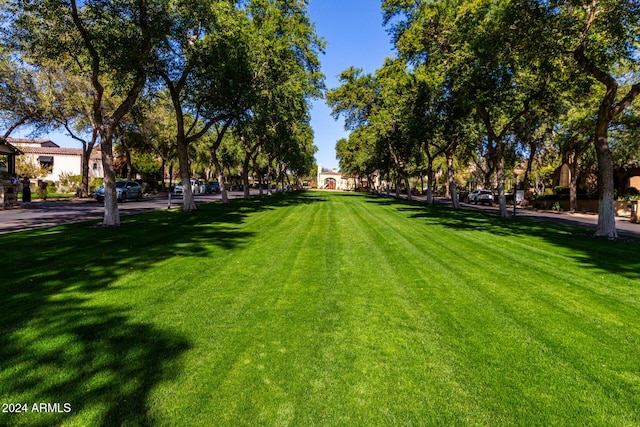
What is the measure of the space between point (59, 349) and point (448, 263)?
23.0ft

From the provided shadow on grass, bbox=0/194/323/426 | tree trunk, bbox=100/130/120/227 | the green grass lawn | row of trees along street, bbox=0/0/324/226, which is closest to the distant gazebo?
row of trees along street, bbox=0/0/324/226

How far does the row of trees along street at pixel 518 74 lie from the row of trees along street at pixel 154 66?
7352mm

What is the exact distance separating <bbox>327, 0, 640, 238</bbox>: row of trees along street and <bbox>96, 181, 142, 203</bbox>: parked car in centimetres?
2242

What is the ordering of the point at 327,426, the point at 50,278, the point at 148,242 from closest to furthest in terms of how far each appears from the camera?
the point at 327,426 → the point at 50,278 → the point at 148,242

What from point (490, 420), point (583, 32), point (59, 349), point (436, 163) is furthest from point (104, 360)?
point (436, 163)

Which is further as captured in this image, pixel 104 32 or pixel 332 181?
pixel 332 181

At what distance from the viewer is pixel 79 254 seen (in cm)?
782

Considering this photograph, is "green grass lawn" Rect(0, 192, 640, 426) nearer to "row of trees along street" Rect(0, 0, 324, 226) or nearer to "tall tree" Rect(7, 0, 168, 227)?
"tall tree" Rect(7, 0, 168, 227)

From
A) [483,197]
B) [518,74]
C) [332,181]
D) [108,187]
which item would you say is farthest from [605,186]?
[332,181]

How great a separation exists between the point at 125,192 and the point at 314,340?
29024 mm

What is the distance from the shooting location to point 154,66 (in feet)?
49.5

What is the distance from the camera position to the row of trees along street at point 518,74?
1171 cm

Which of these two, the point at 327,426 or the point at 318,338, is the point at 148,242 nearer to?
the point at 318,338

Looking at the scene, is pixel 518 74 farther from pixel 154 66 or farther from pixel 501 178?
pixel 154 66
